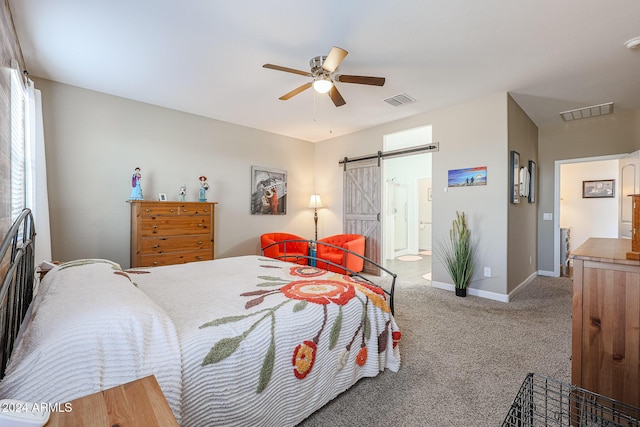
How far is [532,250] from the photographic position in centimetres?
486

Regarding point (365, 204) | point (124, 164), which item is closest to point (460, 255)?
point (365, 204)

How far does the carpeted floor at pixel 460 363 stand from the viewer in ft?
5.36

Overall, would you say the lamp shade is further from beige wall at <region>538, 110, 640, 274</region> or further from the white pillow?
the white pillow

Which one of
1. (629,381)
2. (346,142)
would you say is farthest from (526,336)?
(346,142)

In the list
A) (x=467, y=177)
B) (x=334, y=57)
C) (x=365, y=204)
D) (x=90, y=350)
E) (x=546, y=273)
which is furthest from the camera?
(x=365, y=204)

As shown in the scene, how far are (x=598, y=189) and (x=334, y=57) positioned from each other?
677 cm

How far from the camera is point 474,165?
12.8 feet

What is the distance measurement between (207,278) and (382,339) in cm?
138

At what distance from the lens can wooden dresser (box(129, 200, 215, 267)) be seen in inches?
136

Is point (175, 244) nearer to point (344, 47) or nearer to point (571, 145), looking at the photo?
point (344, 47)

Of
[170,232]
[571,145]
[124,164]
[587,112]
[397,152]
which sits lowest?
[170,232]

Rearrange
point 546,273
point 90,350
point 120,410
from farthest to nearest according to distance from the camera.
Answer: point 546,273 → point 90,350 → point 120,410

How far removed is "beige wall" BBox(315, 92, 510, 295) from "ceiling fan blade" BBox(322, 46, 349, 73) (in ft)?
8.23

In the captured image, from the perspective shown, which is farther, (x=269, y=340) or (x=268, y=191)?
(x=268, y=191)
